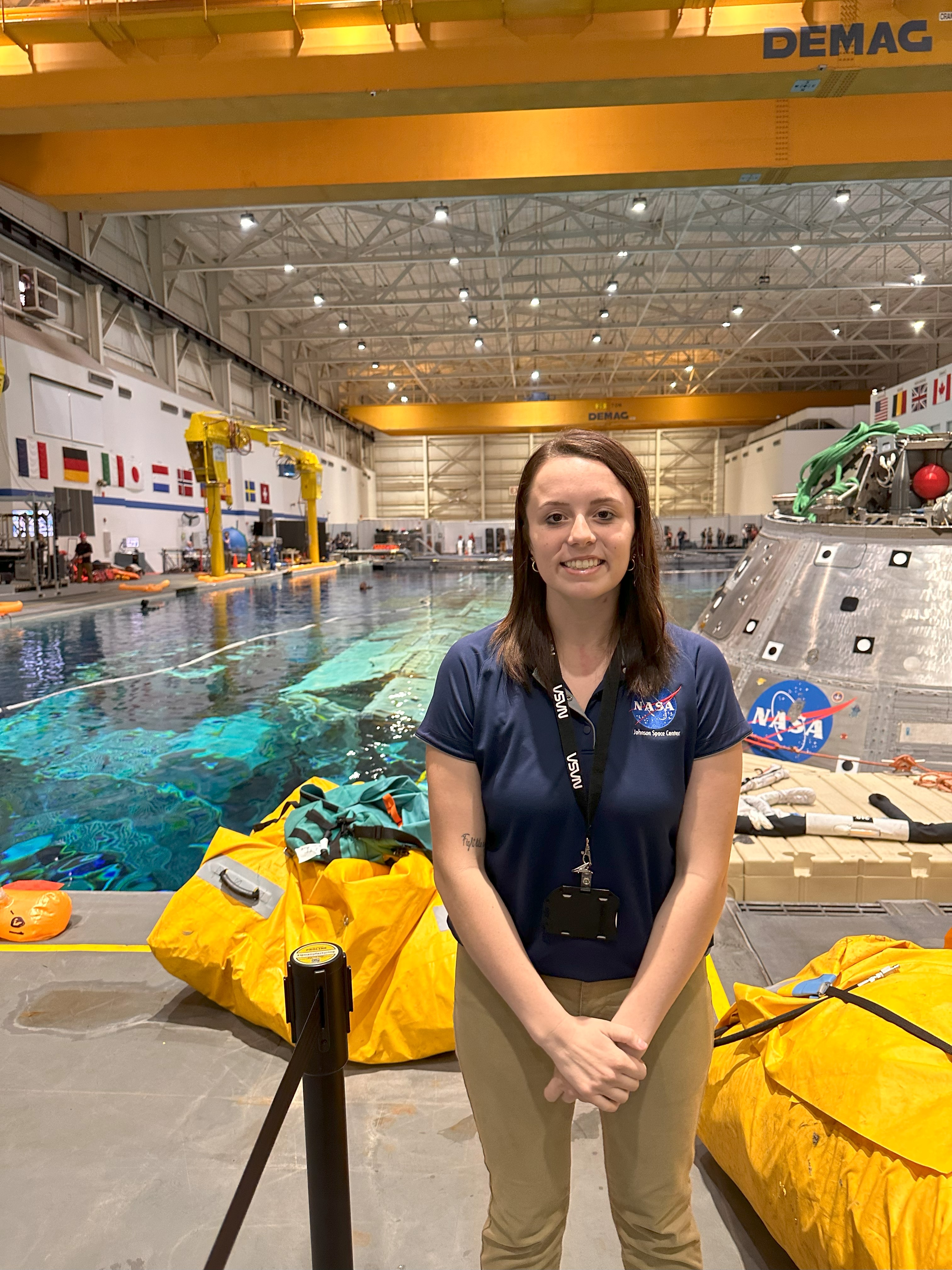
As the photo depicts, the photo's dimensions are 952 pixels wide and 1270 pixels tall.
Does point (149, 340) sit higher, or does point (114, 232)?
point (114, 232)

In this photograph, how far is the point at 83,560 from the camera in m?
18.3

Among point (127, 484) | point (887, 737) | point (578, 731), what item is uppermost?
point (127, 484)

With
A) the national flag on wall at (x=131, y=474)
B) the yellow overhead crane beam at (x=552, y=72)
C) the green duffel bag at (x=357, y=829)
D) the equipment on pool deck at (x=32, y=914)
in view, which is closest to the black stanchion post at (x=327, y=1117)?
the green duffel bag at (x=357, y=829)

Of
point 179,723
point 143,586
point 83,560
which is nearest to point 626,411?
point 143,586

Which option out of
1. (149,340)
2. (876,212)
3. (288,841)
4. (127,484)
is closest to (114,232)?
(149,340)

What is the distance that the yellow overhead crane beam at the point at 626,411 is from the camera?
3200cm

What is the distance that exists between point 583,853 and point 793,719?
3.97 meters

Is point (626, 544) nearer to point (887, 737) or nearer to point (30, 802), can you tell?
point (887, 737)

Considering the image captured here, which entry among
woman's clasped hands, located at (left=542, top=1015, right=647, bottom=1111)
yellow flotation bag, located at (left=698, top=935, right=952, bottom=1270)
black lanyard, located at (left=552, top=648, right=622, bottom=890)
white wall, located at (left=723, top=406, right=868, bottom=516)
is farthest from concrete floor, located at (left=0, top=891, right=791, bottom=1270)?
white wall, located at (left=723, top=406, right=868, bottom=516)

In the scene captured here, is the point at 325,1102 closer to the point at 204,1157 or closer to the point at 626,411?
the point at 204,1157

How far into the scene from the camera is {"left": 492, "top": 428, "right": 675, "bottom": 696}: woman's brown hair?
4.44 ft

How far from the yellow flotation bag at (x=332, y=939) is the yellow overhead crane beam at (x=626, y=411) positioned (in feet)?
102

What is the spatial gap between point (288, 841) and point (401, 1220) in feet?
3.79

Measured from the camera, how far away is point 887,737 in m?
4.48
